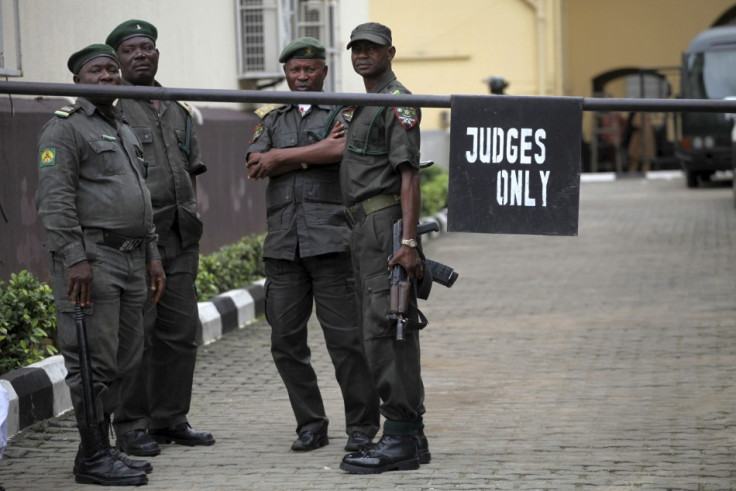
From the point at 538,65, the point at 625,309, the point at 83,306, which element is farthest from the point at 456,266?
the point at 538,65

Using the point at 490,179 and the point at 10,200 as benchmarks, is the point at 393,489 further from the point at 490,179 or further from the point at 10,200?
the point at 10,200

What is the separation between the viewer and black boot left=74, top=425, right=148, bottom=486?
572 cm

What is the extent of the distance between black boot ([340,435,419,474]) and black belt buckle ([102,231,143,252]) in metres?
1.35

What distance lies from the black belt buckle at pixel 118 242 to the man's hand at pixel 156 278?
360 mm

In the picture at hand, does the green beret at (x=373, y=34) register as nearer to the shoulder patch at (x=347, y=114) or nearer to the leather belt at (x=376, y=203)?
the shoulder patch at (x=347, y=114)

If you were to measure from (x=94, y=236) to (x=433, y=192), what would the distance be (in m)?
14.0

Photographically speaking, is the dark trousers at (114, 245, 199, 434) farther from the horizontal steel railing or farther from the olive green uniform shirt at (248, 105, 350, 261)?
the horizontal steel railing

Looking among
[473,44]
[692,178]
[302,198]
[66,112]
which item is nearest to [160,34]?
[302,198]

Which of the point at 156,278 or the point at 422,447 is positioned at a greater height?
the point at 156,278

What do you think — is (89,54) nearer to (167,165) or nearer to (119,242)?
(119,242)

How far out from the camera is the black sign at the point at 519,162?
5188 mm

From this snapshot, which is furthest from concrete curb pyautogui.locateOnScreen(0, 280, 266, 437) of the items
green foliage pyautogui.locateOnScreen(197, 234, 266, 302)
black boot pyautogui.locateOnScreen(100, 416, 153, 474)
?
green foliage pyautogui.locateOnScreen(197, 234, 266, 302)

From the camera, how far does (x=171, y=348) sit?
22.1 ft

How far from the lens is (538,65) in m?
31.1
